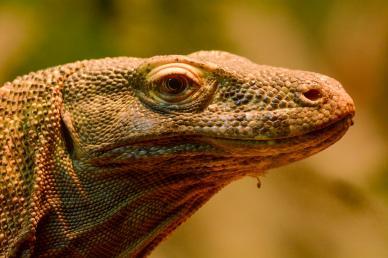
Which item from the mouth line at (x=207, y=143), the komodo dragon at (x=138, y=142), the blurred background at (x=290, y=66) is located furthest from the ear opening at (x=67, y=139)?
the blurred background at (x=290, y=66)

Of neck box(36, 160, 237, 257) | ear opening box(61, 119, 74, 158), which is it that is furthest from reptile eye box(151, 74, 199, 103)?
ear opening box(61, 119, 74, 158)

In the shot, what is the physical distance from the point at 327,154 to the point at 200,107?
8.09ft

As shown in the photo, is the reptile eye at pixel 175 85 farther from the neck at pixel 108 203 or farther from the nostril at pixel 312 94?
the nostril at pixel 312 94

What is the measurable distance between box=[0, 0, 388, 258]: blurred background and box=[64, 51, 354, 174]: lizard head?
6.58 feet

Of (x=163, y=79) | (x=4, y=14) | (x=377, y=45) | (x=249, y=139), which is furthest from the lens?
(x=377, y=45)

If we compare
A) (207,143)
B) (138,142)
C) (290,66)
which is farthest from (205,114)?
(290,66)

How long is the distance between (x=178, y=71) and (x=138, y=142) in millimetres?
335

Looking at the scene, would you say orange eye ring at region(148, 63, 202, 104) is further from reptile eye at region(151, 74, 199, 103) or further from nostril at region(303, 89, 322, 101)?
nostril at region(303, 89, 322, 101)

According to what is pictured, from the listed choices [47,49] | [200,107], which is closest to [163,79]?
[200,107]

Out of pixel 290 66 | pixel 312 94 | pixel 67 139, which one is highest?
pixel 290 66

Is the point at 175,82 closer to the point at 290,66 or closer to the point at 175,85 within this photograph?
the point at 175,85

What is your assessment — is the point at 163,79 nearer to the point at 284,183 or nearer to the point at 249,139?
the point at 249,139

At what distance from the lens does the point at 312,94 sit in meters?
2.39

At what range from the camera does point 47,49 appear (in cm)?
444
